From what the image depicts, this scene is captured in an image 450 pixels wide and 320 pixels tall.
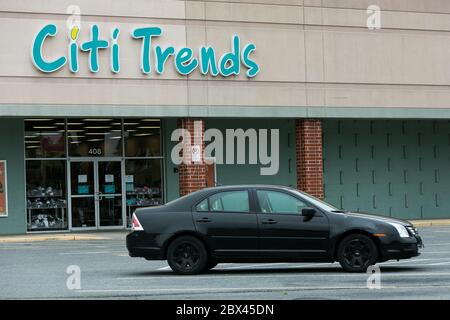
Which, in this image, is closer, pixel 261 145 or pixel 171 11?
pixel 171 11

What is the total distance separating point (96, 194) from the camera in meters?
29.0

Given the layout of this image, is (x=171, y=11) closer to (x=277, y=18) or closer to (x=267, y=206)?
(x=277, y=18)

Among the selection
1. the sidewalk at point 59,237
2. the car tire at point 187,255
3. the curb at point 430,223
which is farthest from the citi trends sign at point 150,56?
the car tire at point 187,255

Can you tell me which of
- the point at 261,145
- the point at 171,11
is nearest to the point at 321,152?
the point at 261,145

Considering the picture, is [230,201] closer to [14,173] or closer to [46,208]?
[14,173]

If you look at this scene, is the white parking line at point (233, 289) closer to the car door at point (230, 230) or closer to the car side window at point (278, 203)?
the car door at point (230, 230)

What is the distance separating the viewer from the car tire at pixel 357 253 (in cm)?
1459

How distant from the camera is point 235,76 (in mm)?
28828

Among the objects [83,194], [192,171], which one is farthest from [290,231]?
[83,194]

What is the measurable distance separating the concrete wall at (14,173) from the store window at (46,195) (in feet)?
1.02

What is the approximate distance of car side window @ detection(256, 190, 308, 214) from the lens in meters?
14.9

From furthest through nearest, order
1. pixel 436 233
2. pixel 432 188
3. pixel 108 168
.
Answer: pixel 432 188, pixel 108 168, pixel 436 233

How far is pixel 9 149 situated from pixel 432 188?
15119 mm

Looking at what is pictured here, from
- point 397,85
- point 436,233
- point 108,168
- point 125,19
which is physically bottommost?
point 436,233
